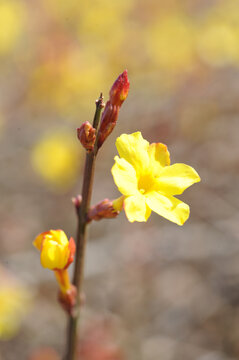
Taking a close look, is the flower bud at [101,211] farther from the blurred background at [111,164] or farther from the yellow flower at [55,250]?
the blurred background at [111,164]

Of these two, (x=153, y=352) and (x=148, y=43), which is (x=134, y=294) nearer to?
(x=153, y=352)

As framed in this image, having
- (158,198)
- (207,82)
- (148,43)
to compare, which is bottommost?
(158,198)

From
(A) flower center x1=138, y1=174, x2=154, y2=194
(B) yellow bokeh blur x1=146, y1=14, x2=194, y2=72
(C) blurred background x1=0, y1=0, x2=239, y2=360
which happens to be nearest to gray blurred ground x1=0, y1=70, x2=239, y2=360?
(C) blurred background x1=0, y1=0, x2=239, y2=360

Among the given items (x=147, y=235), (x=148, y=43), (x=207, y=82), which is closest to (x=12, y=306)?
(x=147, y=235)

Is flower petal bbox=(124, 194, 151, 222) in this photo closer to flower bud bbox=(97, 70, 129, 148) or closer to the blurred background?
flower bud bbox=(97, 70, 129, 148)

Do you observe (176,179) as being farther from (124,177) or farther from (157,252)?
(157,252)

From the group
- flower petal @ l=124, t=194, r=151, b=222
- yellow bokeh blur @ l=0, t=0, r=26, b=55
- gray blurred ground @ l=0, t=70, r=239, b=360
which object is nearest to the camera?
flower petal @ l=124, t=194, r=151, b=222
